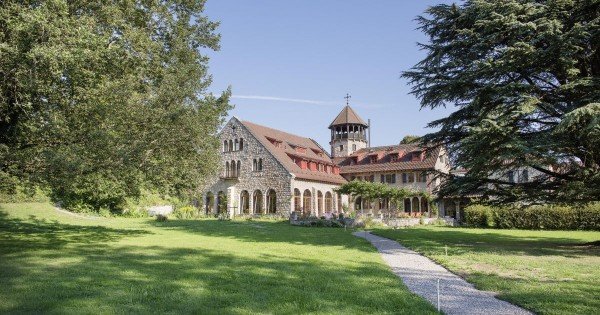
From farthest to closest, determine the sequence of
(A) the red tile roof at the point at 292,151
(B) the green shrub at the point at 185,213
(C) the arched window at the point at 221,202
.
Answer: (C) the arched window at the point at 221,202 → (A) the red tile roof at the point at 292,151 → (B) the green shrub at the point at 185,213

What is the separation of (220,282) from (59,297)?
2502mm

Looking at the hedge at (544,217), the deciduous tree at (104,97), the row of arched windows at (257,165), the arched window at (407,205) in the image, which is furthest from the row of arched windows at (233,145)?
the deciduous tree at (104,97)

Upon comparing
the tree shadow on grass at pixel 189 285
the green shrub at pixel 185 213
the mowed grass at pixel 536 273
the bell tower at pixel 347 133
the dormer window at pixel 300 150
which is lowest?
the mowed grass at pixel 536 273

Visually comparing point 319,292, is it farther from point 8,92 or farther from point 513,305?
point 8,92

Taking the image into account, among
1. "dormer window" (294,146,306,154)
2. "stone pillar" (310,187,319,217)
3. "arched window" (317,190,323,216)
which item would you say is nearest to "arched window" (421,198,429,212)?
"arched window" (317,190,323,216)

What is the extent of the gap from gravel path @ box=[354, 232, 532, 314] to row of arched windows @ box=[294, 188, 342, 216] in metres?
27.5

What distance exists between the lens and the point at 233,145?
142 feet

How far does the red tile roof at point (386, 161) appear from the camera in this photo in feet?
140

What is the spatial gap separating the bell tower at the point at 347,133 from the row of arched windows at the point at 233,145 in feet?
47.7

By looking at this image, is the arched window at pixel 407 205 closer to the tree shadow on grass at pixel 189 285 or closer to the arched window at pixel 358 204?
the arched window at pixel 358 204

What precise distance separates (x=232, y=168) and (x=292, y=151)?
6.49m

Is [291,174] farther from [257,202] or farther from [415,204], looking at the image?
[415,204]

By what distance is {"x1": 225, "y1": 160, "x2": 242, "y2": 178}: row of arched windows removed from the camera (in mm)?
42688

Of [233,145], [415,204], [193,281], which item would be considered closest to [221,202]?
[233,145]
